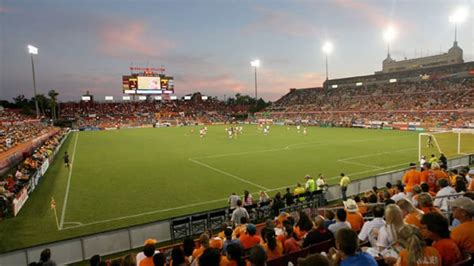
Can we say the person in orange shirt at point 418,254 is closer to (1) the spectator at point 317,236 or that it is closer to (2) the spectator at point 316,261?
(2) the spectator at point 316,261

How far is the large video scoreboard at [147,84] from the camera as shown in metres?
87.1

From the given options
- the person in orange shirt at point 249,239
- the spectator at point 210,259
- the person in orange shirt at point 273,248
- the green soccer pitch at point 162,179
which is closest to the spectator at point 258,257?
the spectator at point 210,259

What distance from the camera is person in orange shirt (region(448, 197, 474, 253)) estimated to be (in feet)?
13.8

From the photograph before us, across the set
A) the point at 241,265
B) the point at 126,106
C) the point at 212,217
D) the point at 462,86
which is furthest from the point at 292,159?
the point at 126,106

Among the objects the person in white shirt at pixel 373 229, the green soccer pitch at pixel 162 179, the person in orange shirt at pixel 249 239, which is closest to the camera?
the person in white shirt at pixel 373 229

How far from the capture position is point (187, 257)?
242 inches

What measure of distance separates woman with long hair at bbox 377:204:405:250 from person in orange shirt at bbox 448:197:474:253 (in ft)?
2.19

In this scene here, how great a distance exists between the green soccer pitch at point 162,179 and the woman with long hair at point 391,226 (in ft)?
34.2

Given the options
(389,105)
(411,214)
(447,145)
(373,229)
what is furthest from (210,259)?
(389,105)

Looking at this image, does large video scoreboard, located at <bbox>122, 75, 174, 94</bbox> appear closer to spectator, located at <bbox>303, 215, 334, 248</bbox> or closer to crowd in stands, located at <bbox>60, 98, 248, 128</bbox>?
crowd in stands, located at <bbox>60, 98, 248, 128</bbox>

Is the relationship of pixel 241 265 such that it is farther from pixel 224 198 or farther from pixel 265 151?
pixel 265 151

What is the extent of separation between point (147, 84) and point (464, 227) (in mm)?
90623

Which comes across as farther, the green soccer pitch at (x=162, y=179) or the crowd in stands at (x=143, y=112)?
the crowd in stands at (x=143, y=112)

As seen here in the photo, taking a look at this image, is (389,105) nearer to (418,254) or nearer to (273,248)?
(273,248)
